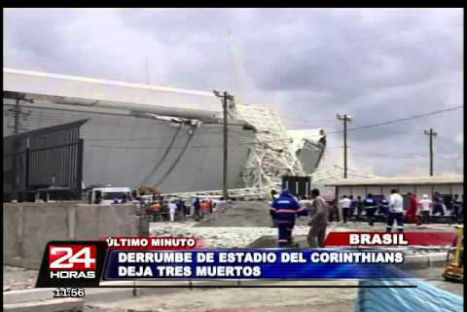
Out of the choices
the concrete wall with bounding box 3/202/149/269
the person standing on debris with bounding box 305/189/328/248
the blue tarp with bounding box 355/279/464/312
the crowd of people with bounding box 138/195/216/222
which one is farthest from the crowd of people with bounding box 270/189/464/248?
the crowd of people with bounding box 138/195/216/222

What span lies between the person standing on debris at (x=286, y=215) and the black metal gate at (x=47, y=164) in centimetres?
405

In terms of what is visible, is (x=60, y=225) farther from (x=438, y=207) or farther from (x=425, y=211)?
(x=438, y=207)

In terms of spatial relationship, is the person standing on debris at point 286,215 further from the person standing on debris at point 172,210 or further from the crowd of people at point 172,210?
the person standing on debris at point 172,210

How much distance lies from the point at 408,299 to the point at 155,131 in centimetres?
4699

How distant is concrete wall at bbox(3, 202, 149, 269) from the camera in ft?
35.2

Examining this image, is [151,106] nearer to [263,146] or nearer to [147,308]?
[263,146]

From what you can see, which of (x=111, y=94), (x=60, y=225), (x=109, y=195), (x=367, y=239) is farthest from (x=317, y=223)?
(x=111, y=94)

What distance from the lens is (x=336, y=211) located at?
98.2 ft

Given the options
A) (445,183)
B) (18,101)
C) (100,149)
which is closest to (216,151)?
(100,149)

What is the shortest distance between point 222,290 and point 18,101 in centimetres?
3838

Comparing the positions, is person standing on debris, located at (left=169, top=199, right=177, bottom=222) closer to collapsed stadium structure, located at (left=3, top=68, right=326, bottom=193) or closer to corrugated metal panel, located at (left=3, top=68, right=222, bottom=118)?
collapsed stadium structure, located at (left=3, top=68, right=326, bottom=193)

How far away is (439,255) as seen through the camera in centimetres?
1190

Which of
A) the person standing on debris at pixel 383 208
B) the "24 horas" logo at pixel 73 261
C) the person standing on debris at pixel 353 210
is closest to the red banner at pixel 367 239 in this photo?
the "24 horas" logo at pixel 73 261

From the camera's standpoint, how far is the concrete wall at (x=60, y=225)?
10.7m
